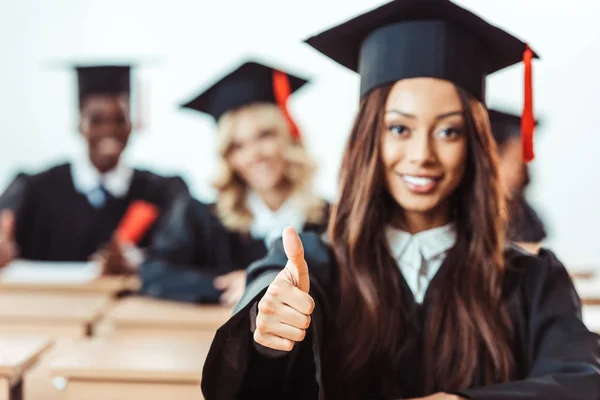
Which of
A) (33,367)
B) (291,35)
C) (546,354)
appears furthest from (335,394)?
(291,35)

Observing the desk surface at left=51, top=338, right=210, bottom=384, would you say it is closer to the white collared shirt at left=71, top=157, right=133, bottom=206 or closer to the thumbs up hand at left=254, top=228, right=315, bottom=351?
the thumbs up hand at left=254, top=228, right=315, bottom=351

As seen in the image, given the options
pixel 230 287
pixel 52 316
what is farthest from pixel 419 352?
pixel 52 316

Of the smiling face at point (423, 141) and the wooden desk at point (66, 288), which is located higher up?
the smiling face at point (423, 141)

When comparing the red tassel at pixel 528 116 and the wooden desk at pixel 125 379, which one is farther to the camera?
the wooden desk at pixel 125 379

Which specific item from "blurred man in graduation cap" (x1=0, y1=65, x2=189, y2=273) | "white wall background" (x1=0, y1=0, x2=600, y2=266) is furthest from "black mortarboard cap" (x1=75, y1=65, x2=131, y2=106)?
"white wall background" (x1=0, y1=0, x2=600, y2=266)

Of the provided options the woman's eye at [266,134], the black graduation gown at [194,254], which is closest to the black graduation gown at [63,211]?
the black graduation gown at [194,254]

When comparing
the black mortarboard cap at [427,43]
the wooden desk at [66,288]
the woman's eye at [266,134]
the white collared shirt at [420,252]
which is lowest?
the wooden desk at [66,288]

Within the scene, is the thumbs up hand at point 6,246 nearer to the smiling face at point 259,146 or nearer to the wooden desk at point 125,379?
the smiling face at point 259,146

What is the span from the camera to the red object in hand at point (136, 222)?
11.0 feet

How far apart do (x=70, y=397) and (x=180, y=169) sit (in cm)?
291

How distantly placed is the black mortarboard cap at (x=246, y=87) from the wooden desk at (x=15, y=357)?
1.19 metres

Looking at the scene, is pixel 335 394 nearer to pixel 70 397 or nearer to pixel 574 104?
pixel 70 397

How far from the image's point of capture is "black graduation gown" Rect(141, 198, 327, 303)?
2326 millimetres

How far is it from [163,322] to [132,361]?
0.44 metres
